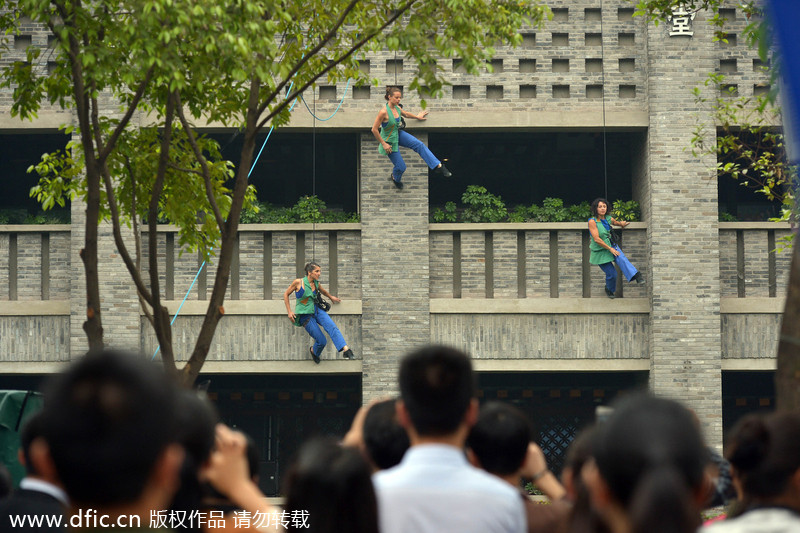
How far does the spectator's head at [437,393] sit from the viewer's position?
3.18 metres

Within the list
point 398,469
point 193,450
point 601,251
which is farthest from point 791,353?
point 601,251

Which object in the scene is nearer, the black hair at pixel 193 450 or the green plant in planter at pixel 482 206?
the black hair at pixel 193 450

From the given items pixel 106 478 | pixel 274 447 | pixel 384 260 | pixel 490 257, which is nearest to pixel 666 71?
pixel 490 257

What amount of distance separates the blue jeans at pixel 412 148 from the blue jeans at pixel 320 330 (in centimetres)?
247

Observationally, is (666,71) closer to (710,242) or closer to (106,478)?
(710,242)

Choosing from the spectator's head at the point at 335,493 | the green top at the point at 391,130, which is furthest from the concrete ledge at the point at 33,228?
the spectator's head at the point at 335,493

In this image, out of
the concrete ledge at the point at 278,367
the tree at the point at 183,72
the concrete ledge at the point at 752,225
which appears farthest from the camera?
the concrete ledge at the point at 752,225

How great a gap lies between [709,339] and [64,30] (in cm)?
1087

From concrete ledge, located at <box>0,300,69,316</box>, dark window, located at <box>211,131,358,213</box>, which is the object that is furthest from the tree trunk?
concrete ledge, located at <box>0,300,69,316</box>

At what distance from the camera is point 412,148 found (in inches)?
602

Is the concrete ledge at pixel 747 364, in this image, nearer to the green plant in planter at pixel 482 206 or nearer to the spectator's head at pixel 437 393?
the green plant in planter at pixel 482 206

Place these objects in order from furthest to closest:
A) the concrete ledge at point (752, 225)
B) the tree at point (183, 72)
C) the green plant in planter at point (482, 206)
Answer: the green plant in planter at point (482, 206)
the concrete ledge at point (752, 225)
the tree at point (183, 72)

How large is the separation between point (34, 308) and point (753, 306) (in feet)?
Result: 36.9

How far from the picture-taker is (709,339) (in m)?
15.4
